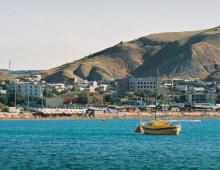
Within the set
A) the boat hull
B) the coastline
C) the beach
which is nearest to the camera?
the boat hull

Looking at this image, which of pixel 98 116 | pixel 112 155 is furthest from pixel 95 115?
pixel 112 155

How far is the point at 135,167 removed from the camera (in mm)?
50406

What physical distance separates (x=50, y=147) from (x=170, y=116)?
119 m

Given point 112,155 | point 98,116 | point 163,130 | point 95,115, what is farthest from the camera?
point 95,115

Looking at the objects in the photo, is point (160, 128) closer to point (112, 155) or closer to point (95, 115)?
point (112, 155)

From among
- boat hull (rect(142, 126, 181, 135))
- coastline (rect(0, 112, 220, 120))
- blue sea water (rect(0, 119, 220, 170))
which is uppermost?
coastline (rect(0, 112, 220, 120))

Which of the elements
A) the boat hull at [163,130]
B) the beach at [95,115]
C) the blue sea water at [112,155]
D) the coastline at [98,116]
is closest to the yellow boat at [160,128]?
the boat hull at [163,130]

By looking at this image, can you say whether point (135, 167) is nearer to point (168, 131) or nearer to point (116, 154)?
point (116, 154)

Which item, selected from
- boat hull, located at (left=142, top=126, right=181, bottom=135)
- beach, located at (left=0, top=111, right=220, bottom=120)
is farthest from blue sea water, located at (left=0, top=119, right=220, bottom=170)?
beach, located at (left=0, top=111, right=220, bottom=120)

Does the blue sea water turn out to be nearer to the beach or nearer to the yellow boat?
the yellow boat

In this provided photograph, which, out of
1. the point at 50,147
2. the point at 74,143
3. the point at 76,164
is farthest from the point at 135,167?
the point at 74,143

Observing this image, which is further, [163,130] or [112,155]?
[163,130]

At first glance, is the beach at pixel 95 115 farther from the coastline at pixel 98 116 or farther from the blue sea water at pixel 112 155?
the blue sea water at pixel 112 155

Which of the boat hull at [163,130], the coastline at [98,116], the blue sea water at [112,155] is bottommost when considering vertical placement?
the blue sea water at [112,155]
